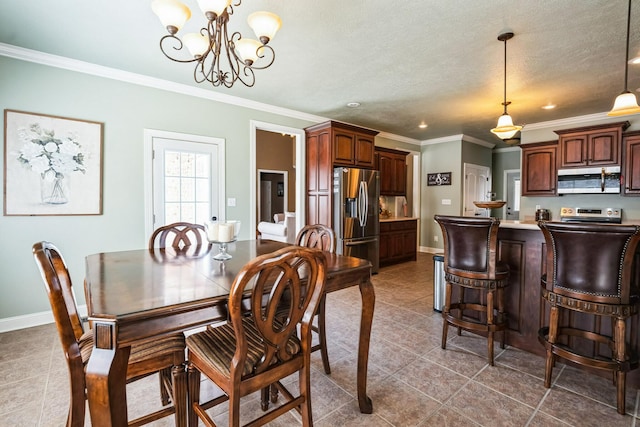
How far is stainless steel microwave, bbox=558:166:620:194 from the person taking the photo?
442 cm

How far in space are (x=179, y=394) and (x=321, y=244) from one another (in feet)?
4.23

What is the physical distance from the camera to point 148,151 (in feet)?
11.4

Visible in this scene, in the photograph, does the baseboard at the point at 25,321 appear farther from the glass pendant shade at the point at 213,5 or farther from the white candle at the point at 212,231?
the glass pendant shade at the point at 213,5

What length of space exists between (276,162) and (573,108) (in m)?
6.28

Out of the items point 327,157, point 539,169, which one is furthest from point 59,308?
point 539,169

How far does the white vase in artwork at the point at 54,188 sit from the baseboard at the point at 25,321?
1.14m

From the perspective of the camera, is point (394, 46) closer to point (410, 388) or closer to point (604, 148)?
point (410, 388)

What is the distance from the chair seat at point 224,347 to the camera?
3.99 ft

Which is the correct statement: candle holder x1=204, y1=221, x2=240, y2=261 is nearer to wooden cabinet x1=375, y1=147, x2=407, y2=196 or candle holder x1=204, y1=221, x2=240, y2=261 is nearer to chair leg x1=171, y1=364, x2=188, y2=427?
chair leg x1=171, y1=364, x2=188, y2=427

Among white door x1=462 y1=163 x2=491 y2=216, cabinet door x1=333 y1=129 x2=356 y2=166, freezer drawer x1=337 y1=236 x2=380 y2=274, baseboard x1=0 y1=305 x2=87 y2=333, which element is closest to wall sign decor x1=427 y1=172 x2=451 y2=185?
white door x1=462 y1=163 x2=491 y2=216

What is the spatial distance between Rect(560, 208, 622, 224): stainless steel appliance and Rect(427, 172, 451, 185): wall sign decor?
213cm

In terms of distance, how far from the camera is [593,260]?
1.79 metres

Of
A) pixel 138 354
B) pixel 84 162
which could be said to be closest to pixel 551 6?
pixel 138 354

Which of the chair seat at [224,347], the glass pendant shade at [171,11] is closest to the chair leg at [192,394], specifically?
the chair seat at [224,347]
